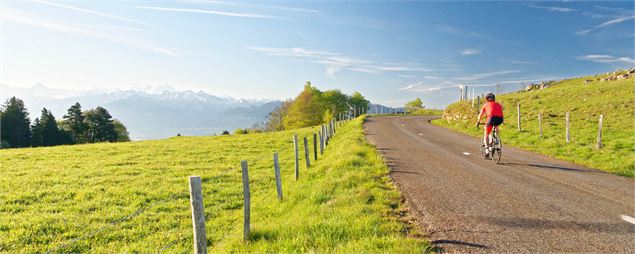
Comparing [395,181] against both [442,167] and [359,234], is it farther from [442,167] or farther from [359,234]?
[359,234]

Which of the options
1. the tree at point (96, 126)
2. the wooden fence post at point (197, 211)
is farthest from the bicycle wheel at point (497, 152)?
the tree at point (96, 126)

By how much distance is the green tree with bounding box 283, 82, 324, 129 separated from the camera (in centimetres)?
8744

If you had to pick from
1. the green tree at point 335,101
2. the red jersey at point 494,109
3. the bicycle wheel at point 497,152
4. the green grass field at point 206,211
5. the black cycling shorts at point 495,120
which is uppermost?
the green tree at point 335,101

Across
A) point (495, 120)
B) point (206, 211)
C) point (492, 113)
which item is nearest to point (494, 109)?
point (492, 113)

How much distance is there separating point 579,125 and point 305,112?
71.4 metres

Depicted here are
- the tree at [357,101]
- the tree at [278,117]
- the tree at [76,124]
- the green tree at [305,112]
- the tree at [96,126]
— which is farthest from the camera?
the tree at [357,101]

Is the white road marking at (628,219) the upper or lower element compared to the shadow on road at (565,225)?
lower

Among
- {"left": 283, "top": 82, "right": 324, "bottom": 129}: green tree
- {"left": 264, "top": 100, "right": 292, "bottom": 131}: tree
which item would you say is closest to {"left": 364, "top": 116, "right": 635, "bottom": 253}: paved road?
{"left": 283, "top": 82, "right": 324, "bottom": 129}: green tree

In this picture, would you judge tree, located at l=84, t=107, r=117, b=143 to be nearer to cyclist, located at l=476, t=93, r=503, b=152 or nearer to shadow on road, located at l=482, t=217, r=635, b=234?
cyclist, located at l=476, t=93, r=503, b=152

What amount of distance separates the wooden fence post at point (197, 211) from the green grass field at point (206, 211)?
2.82ft

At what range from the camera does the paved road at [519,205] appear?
505 cm

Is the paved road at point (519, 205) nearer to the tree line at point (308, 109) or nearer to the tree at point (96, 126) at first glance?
the tree line at point (308, 109)

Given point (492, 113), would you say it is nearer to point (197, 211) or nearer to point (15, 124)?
point (197, 211)

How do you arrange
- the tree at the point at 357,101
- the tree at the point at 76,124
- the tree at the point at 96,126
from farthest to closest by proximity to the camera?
1. the tree at the point at 357,101
2. the tree at the point at 96,126
3. the tree at the point at 76,124
